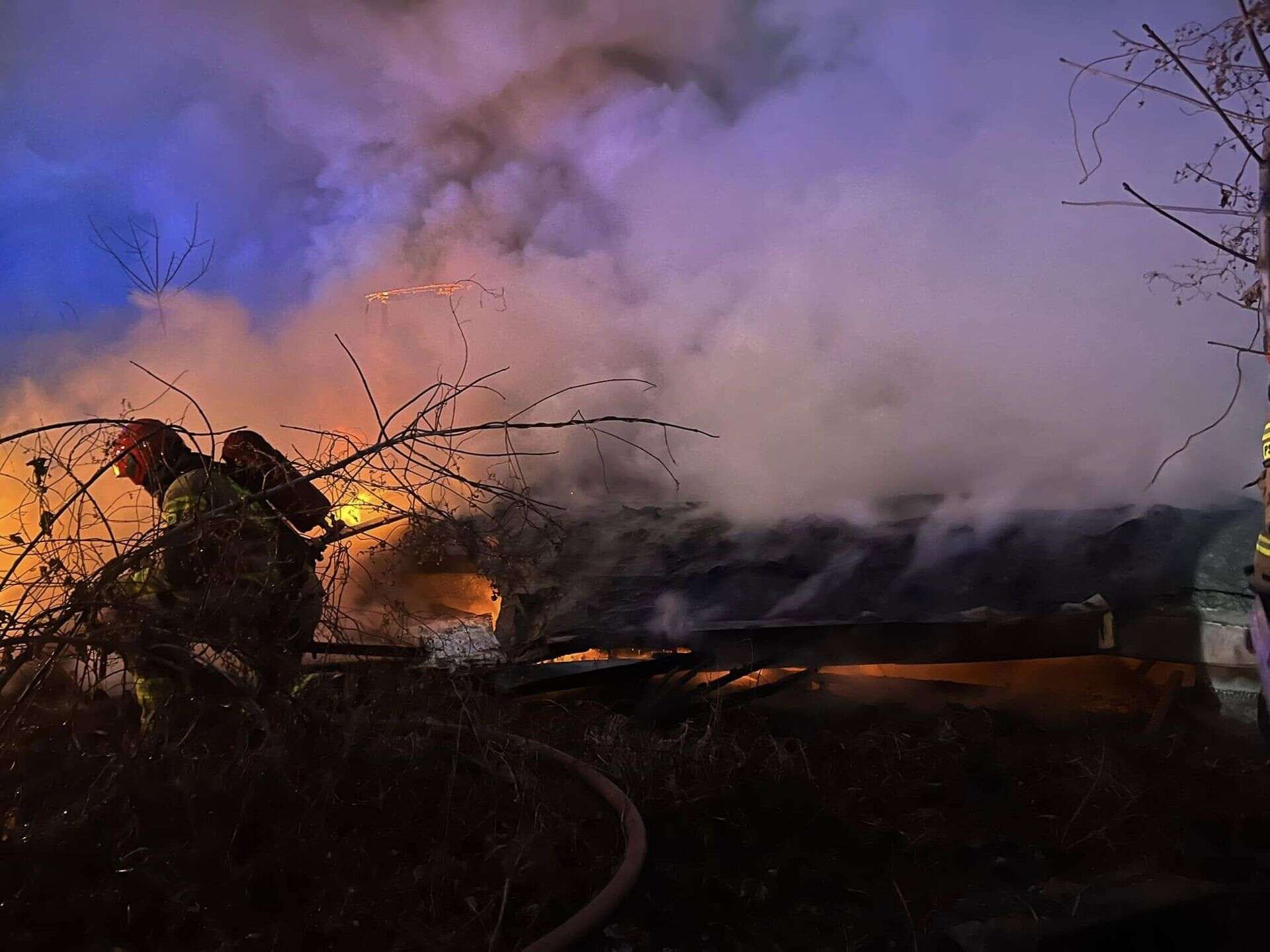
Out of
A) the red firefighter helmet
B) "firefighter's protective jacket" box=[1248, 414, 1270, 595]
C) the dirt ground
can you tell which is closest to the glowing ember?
the red firefighter helmet

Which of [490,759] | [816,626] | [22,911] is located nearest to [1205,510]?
[816,626]

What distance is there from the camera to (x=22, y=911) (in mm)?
2062

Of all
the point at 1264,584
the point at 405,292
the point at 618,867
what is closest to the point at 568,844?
the point at 618,867

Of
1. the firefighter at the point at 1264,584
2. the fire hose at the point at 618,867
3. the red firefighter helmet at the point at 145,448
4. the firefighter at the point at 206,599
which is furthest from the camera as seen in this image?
the firefighter at the point at 1264,584

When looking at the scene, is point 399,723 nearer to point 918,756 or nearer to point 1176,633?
point 918,756

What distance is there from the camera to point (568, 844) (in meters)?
2.82

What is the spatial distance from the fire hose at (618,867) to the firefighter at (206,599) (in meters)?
0.47

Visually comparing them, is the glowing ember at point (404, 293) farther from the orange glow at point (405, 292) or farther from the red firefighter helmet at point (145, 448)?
the red firefighter helmet at point (145, 448)

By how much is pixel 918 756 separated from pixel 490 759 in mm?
2250

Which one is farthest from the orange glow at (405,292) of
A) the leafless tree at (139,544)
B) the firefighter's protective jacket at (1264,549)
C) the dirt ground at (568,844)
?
the firefighter's protective jacket at (1264,549)

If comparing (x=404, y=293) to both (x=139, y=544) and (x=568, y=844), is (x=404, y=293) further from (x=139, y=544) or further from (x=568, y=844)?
(x=568, y=844)

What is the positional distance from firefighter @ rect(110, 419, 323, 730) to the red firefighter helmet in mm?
13

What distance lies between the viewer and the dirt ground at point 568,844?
223 cm

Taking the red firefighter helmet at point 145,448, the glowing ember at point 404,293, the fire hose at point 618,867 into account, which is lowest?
the fire hose at point 618,867
